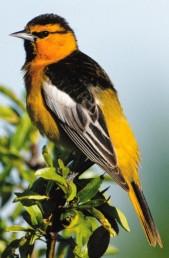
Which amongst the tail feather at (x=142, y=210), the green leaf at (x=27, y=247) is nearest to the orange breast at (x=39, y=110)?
the tail feather at (x=142, y=210)

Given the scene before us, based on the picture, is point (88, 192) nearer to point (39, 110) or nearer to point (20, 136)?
point (20, 136)

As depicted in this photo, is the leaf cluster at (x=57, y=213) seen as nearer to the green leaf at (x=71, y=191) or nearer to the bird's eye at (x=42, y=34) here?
the green leaf at (x=71, y=191)

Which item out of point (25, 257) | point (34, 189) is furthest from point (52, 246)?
point (34, 189)

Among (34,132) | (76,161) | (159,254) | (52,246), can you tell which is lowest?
(159,254)

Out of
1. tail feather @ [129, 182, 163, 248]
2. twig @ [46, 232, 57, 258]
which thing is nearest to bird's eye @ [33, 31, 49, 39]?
tail feather @ [129, 182, 163, 248]

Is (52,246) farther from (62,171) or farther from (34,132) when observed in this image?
(34,132)
